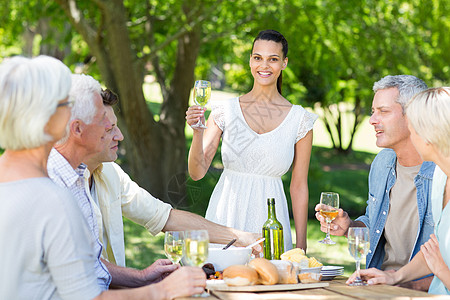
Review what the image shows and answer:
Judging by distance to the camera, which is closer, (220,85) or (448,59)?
(448,59)

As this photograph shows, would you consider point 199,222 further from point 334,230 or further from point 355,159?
point 355,159

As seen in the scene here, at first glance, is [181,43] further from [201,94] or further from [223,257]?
[223,257]

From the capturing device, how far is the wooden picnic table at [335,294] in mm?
2334

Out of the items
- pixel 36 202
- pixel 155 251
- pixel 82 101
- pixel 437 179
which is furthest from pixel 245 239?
pixel 155 251

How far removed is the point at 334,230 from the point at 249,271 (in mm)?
912

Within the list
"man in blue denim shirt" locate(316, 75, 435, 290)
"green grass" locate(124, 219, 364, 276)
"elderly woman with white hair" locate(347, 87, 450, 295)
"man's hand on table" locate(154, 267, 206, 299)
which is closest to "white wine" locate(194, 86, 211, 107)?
"man in blue denim shirt" locate(316, 75, 435, 290)

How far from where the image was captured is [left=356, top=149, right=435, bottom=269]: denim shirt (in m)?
3.34

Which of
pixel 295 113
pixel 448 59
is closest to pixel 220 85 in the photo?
pixel 448 59

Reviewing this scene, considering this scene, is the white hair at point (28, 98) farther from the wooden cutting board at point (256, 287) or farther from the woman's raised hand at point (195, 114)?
the woman's raised hand at point (195, 114)

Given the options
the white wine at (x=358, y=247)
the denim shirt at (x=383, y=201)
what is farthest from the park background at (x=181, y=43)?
A: the white wine at (x=358, y=247)

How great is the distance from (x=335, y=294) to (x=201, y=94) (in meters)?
1.35

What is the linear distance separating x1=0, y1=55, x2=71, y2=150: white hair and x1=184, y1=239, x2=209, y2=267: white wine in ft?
2.30

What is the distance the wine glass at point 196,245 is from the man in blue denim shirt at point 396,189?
1.12 m

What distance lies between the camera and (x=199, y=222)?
3.33 meters
